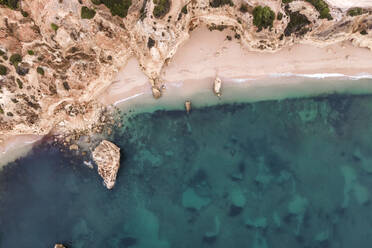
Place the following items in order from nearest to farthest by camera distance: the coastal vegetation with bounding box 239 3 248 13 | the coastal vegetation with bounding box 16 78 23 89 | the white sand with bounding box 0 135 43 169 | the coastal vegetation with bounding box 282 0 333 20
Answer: the coastal vegetation with bounding box 282 0 333 20
the coastal vegetation with bounding box 239 3 248 13
the coastal vegetation with bounding box 16 78 23 89
the white sand with bounding box 0 135 43 169

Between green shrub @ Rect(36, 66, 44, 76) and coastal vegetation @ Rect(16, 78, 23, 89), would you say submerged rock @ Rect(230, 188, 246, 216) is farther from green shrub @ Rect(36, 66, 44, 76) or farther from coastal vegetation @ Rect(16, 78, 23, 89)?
coastal vegetation @ Rect(16, 78, 23, 89)

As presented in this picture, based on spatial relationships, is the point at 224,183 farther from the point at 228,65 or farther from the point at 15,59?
the point at 15,59

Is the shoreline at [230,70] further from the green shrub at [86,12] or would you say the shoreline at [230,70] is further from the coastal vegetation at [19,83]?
the coastal vegetation at [19,83]

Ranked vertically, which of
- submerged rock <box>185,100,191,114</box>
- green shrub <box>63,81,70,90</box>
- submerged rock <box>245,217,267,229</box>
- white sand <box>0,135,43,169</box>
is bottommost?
submerged rock <box>245,217,267,229</box>

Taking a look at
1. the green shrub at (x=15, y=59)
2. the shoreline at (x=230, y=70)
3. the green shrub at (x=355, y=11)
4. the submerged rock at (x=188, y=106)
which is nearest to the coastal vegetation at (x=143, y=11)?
the shoreline at (x=230, y=70)

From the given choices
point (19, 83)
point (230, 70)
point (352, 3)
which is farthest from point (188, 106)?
point (352, 3)

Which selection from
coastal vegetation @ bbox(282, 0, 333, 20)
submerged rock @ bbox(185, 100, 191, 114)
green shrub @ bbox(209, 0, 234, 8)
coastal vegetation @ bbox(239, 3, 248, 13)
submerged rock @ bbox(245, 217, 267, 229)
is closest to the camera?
coastal vegetation @ bbox(282, 0, 333, 20)

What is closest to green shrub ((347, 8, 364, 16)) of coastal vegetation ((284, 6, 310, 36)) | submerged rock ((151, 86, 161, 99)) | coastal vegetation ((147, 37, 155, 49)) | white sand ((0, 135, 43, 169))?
coastal vegetation ((284, 6, 310, 36))
